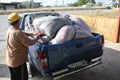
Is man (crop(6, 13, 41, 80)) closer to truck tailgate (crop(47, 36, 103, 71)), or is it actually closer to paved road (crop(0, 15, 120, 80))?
truck tailgate (crop(47, 36, 103, 71))

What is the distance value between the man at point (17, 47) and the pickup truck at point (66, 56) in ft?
1.12

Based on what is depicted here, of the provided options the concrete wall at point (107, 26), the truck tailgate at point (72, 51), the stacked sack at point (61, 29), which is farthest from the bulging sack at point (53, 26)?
the concrete wall at point (107, 26)

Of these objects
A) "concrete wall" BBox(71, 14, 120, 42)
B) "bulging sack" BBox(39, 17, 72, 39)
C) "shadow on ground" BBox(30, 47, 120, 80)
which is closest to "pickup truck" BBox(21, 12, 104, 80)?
"bulging sack" BBox(39, 17, 72, 39)

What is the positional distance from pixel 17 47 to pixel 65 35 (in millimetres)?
1158

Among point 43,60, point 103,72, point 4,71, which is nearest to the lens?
point 43,60

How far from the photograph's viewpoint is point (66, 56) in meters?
4.77

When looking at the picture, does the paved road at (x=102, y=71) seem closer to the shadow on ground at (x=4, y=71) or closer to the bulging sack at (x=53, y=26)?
the shadow on ground at (x=4, y=71)

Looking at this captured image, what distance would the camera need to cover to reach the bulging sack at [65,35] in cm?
493

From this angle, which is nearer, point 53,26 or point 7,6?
point 53,26

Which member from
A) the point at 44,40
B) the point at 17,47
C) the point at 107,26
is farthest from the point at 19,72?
the point at 107,26

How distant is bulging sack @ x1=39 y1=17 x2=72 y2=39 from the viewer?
5430 millimetres

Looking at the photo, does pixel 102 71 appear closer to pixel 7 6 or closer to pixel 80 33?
pixel 80 33

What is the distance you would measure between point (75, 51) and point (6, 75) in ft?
8.24

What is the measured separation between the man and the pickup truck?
1.12 ft
